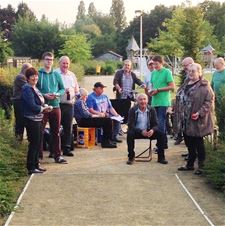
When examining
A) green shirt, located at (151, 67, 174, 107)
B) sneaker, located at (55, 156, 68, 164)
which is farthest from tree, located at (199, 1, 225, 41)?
sneaker, located at (55, 156, 68, 164)

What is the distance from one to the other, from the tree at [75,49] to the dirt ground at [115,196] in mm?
49655

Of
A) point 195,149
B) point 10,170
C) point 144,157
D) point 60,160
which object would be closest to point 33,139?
point 10,170

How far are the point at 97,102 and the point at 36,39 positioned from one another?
5796 centimetres

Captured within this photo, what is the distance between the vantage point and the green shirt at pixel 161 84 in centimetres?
1005

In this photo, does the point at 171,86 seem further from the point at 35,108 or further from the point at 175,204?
the point at 175,204

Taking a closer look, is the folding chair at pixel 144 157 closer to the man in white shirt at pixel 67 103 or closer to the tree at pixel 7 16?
the man in white shirt at pixel 67 103

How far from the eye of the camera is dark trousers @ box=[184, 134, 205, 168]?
8.39 metres

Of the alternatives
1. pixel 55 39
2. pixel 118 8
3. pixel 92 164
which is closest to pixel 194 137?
pixel 92 164

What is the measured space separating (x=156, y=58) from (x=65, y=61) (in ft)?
5.81

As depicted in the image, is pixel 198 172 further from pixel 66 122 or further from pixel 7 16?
pixel 7 16

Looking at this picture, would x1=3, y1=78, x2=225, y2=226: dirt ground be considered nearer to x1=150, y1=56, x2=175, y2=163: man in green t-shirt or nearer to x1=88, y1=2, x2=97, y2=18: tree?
x1=150, y1=56, x2=175, y2=163: man in green t-shirt

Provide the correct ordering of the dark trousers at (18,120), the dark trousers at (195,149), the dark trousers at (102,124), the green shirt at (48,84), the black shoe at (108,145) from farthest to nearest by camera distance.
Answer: the dark trousers at (102,124) → the black shoe at (108,145) → the dark trousers at (18,120) → the green shirt at (48,84) → the dark trousers at (195,149)

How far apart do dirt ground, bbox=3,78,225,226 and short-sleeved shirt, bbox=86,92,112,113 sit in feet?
6.55

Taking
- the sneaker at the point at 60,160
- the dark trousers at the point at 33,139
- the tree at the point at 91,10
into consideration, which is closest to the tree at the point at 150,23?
the tree at the point at 91,10
